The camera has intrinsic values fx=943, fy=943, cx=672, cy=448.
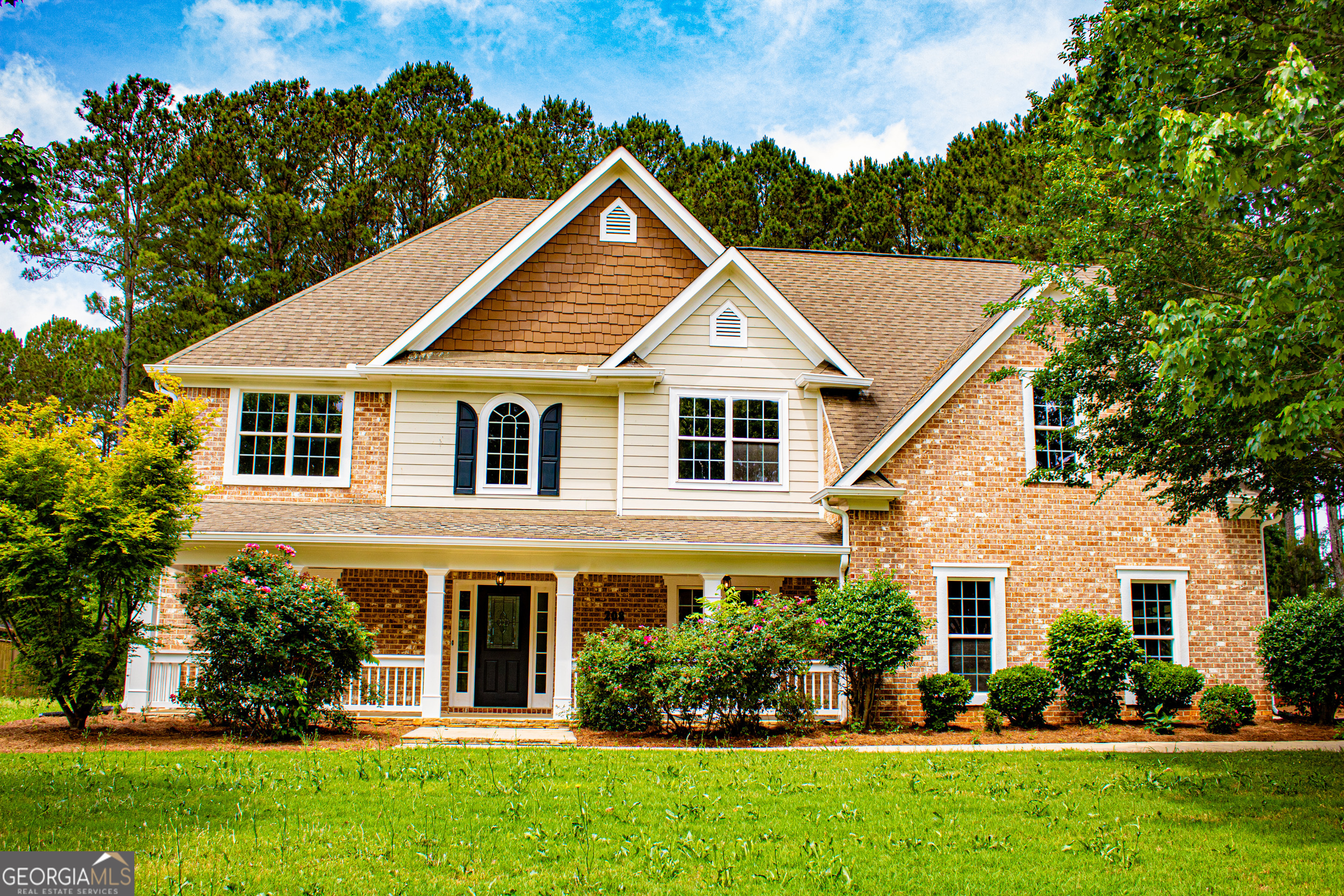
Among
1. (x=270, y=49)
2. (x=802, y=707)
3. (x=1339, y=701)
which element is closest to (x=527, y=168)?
(x=270, y=49)

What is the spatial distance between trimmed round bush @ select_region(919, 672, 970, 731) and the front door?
23.1 ft

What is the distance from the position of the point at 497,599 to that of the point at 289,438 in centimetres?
472

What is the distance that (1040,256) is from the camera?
30.5 m

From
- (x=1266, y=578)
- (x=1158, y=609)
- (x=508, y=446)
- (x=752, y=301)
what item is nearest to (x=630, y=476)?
(x=508, y=446)

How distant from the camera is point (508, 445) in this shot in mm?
16906

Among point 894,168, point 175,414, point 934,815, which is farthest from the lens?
point 894,168

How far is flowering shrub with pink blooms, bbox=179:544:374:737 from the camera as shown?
12219 mm

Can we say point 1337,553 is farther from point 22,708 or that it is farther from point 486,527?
point 22,708

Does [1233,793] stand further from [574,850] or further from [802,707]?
[574,850]

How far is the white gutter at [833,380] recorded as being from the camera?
16547 millimetres

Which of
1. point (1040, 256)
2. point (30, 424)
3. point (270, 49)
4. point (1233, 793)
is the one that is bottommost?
point (1233, 793)

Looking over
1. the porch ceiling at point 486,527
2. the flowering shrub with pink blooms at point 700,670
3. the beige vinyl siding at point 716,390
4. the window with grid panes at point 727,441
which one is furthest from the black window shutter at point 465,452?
the flowering shrub with pink blooms at point 700,670

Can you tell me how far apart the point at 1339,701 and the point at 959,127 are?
24379 mm

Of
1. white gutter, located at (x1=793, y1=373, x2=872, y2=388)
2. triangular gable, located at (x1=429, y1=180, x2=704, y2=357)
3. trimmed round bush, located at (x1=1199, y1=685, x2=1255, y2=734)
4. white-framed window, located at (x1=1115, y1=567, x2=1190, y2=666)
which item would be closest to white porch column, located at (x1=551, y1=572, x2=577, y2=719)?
triangular gable, located at (x1=429, y1=180, x2=704, y2=357)
